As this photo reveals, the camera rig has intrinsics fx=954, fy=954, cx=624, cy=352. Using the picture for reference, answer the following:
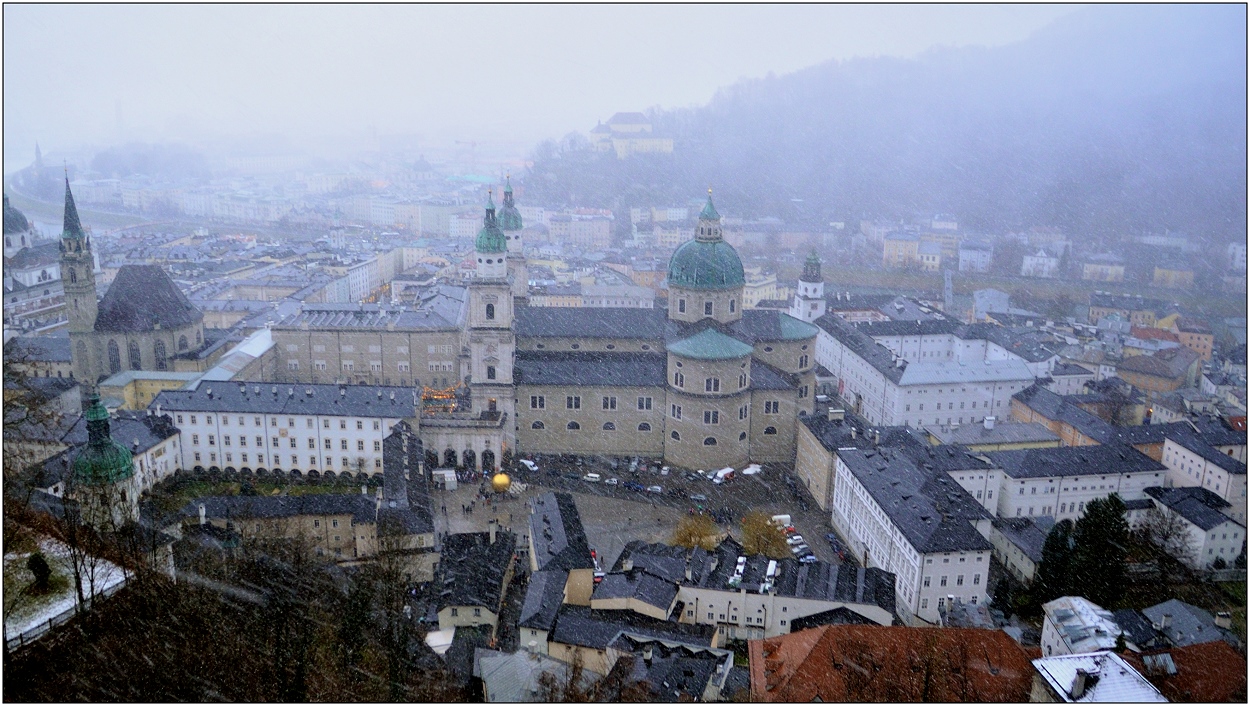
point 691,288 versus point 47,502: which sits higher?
point 691,288

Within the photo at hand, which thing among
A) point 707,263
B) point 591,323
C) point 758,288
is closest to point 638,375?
point 591,323

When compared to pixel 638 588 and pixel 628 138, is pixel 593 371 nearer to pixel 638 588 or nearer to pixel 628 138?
pixel 638 588

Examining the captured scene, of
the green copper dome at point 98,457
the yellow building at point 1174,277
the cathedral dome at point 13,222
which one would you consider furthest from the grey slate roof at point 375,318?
the yellow building at point 1174,277

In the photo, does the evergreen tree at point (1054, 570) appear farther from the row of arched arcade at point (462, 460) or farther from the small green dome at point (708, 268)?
the row of arched arcade at point (462, 460)

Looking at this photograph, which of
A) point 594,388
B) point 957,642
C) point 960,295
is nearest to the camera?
point 957,642

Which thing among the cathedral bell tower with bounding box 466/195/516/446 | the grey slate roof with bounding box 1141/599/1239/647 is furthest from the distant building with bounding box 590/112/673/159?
the grey slate roof with bounding box 1141/599/1239/647

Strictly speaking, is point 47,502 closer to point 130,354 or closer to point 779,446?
point 130,354

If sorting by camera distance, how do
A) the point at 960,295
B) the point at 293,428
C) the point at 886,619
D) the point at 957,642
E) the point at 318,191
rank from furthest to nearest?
the point at 318,191, the point at 960,295, the point at 293,428, the point at 886,619, the point at 957,642

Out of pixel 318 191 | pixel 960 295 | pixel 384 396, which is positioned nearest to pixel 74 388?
pixel 384 396
